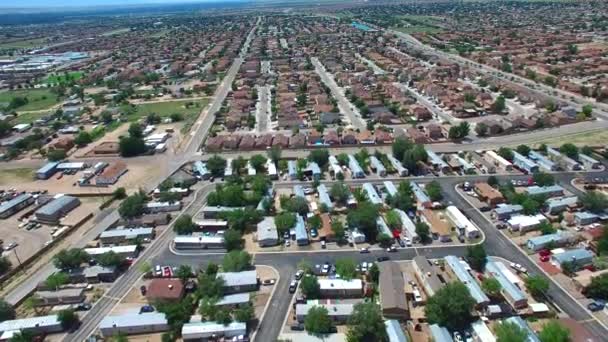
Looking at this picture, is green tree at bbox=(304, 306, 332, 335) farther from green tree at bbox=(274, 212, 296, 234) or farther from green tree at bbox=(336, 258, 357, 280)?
green tree at bbox=(274, 212, 296, 234)

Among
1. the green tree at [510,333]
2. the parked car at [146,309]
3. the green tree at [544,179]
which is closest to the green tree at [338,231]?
the green tree at [510,333]

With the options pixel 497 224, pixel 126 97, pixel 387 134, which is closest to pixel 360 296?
pixel 497 224

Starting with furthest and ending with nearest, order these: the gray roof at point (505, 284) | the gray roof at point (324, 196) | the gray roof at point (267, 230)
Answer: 1. the gray roof at point (324, 196)
2. the gray roof at point (267, 230)
3. the gray roof at point (505, 284)

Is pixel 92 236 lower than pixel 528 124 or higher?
lower

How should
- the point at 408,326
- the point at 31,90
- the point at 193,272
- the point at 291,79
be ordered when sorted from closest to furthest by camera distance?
the point at 408,326 → the point at 193,272 → the point at 291,79 → the point at 31,90

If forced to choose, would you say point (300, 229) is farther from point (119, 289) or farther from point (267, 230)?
point (119, 289)

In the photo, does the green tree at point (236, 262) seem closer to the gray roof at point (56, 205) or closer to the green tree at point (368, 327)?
the green tree at point (368, 327)

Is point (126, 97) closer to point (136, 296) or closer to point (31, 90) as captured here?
point (31, 90)
